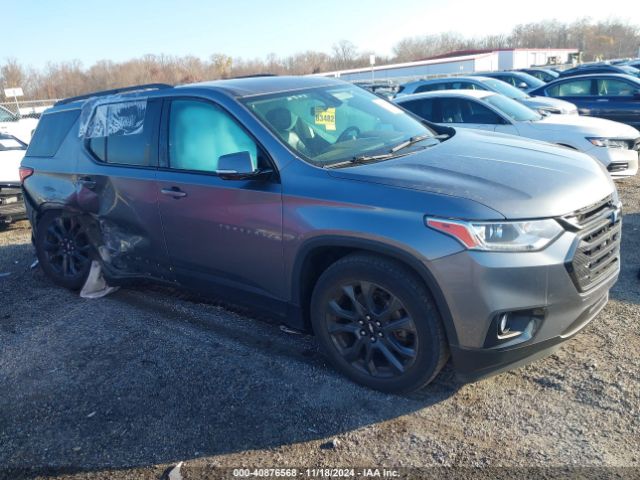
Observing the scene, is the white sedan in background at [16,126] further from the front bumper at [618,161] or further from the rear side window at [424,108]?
the front bumper at [618,161]

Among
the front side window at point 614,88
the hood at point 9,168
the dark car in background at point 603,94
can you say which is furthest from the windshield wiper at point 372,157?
the front side window at point 614,88

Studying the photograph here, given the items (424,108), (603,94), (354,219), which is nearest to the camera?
(354,219)

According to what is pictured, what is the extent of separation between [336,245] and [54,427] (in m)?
1.97

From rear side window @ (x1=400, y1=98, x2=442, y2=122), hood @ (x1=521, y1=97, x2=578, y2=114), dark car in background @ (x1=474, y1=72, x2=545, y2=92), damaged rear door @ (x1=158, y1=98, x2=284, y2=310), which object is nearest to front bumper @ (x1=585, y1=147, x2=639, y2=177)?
rear side window @ (x1=400, y1=98, x2=442, y2=122)

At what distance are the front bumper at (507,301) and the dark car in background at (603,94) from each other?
9618mm

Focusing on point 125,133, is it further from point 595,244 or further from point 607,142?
point 607,142

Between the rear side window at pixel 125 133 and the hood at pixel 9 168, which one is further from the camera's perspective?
the hood at pixel 9 168

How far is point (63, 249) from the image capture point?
5371mm

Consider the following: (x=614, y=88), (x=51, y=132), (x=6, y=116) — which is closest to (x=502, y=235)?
(x=51, y=132)

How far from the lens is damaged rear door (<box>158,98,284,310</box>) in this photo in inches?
141

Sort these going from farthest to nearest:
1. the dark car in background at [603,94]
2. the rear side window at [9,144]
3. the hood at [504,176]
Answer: the dark car in background at [603,94], the rear side window at [9,144], the hood at [504,176]

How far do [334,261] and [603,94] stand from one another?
10.6 m

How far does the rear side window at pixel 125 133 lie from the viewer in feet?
14.2

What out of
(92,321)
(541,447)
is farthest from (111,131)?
(541,447)
